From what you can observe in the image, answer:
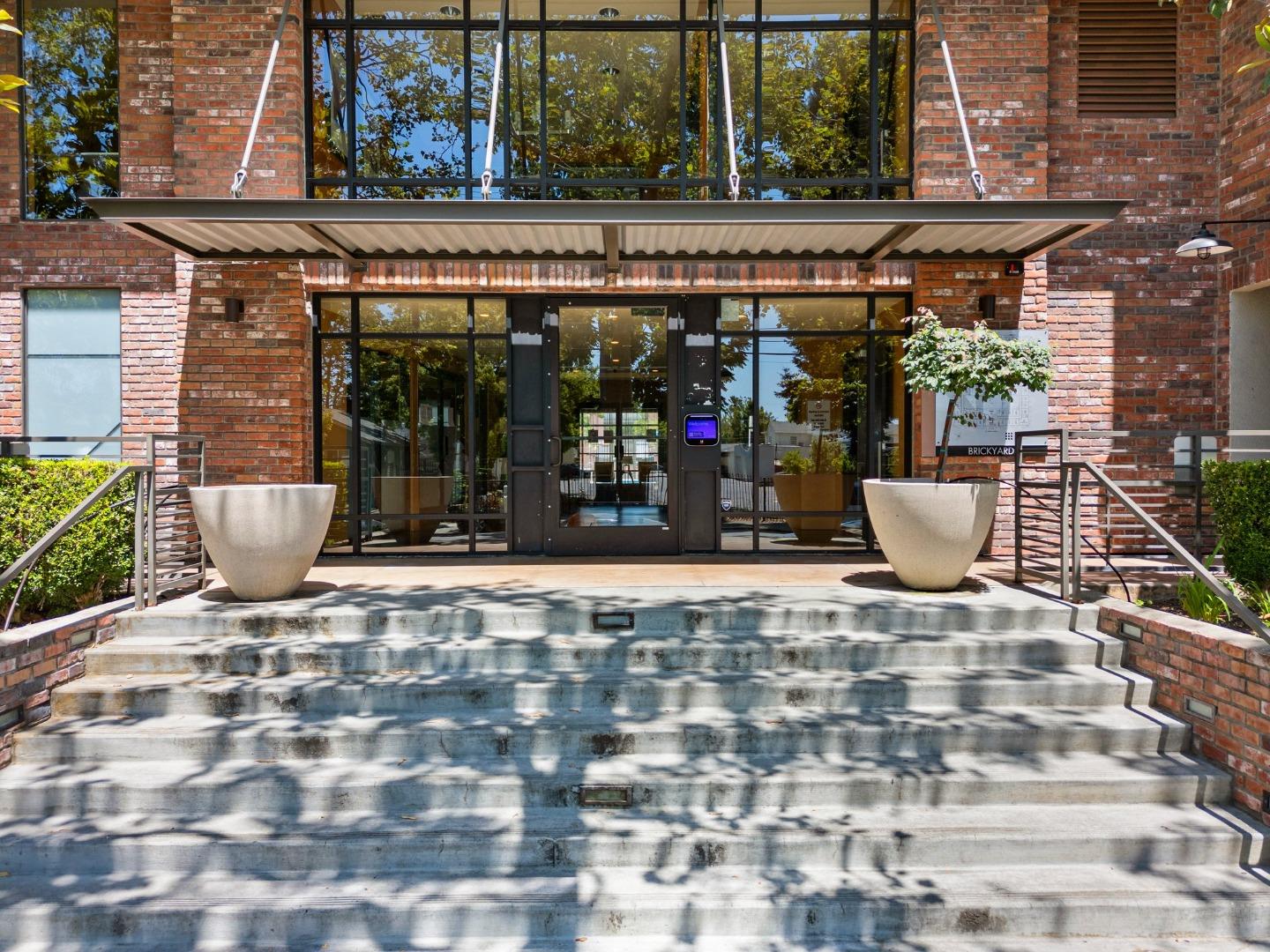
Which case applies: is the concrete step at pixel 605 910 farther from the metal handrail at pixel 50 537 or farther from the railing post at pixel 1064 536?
the railing post at pixel 1064 536

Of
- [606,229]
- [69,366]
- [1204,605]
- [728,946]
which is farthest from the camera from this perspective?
[69,366]

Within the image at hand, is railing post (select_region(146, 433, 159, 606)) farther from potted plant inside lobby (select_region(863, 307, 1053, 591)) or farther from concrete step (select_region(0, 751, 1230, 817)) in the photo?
potted plant inside lobby (select_region(863, 307, 1053, 591))

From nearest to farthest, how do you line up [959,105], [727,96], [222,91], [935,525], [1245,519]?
[1245,519]
[935,525]
[959,105]
[727,96]
[222,91]

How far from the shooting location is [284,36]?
7578 millimetres

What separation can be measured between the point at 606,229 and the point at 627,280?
1435 millimetres

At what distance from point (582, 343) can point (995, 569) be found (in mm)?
4332

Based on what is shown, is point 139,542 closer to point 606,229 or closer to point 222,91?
point 606,229

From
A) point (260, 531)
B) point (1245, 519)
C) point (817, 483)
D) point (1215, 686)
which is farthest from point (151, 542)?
point (1245, 519)

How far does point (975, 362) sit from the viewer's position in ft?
19.5

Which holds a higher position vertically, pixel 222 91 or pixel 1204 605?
pixel 222 91

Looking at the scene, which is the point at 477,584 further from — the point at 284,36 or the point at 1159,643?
the point at 284,36

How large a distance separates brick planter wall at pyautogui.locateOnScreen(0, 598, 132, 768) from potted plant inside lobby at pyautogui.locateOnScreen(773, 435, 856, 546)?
5785mm

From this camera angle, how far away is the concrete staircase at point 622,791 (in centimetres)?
326

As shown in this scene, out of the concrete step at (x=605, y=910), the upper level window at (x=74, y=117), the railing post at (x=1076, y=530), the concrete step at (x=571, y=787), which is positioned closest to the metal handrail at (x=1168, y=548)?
the railing post at (x=1076, y=530)
